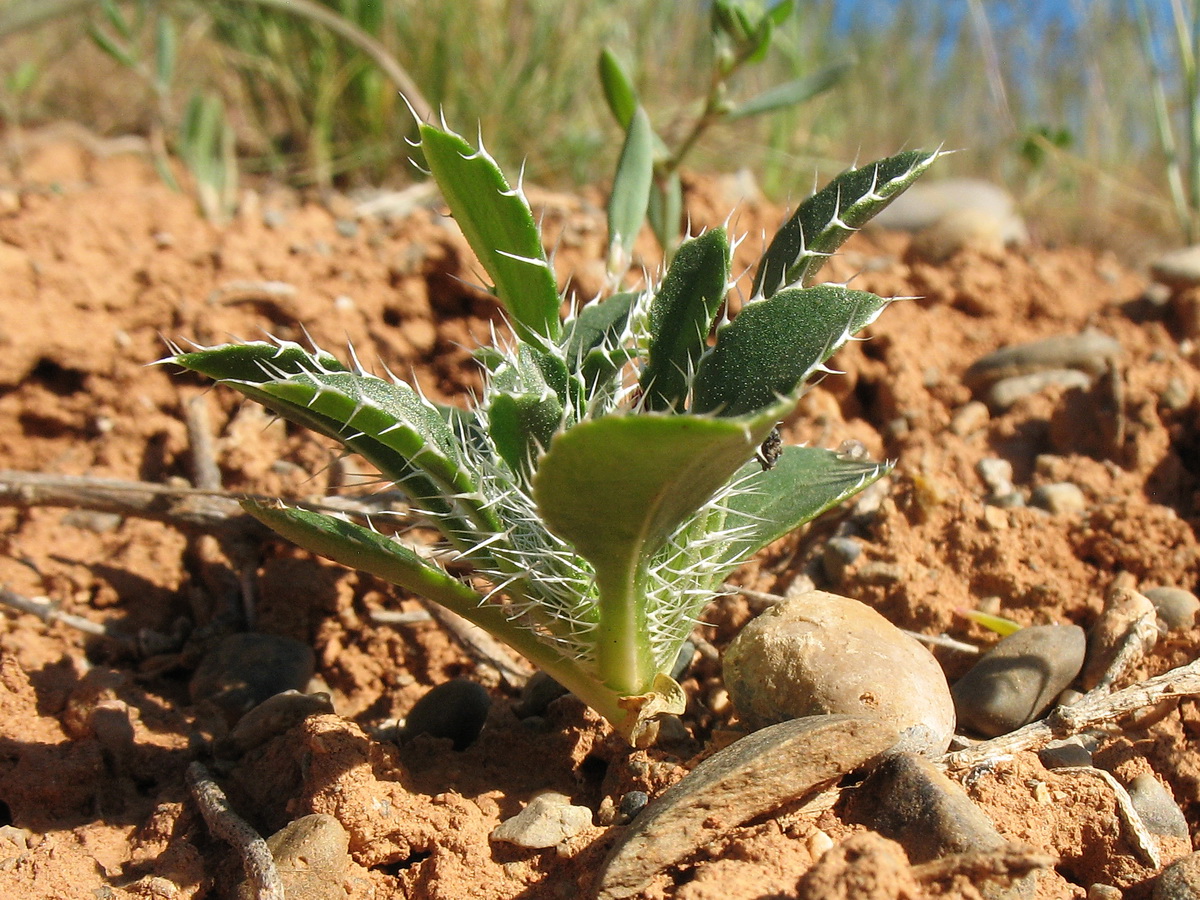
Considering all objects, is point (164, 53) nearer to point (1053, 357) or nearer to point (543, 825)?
point (1053, 357)

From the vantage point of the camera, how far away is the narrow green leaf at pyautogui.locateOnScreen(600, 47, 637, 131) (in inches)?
77.1

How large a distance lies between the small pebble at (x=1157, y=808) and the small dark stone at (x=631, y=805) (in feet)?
2.13

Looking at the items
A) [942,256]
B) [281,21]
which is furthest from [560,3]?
[942,256]

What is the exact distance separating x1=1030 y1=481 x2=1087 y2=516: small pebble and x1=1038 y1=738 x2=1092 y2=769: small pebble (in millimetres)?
564

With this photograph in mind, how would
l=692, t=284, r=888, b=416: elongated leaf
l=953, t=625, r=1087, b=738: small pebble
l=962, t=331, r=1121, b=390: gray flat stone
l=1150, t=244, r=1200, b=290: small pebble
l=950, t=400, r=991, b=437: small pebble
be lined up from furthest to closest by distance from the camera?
1. l=1150, t=244, r=1200, b=290: small pebble
2. l=962, t=331, r=1121, b=390: gray flat stone
3. l=950, t=400, r=991, b=437: small pebble
4. l=953, t=625, r=1087, b=738: small pebble
5. l=692, t=284, r=888, b=416: elongated leaf

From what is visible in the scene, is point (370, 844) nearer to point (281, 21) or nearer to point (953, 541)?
point (953, 541)

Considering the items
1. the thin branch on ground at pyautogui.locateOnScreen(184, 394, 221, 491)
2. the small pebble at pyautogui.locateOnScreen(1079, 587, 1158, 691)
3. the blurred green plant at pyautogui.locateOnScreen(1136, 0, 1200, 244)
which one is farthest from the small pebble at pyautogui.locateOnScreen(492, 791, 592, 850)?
the blurred green plant at pyautogui.locateOnScreen(1136, 0, 1200, 244)

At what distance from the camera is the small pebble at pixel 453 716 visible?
4.91 feet

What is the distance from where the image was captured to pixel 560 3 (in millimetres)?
3754

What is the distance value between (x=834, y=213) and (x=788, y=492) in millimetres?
418

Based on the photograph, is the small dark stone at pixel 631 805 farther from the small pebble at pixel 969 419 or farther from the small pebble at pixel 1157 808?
the small pebble at pixel 969 419

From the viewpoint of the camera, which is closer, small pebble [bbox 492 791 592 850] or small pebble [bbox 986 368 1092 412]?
small pebble [bbox 492 791 592 850]

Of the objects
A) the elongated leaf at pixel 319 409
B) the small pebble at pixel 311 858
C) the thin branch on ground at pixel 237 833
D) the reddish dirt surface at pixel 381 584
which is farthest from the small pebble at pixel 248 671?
the elongated leaf at pixel 319 409

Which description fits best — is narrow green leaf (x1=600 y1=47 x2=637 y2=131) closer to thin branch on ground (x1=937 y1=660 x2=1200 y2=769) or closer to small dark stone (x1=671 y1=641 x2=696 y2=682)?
small dark stone (x1=671 y1=641 x2=696 y2=682)
